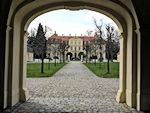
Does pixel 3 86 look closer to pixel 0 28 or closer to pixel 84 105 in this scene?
pixel 0 28

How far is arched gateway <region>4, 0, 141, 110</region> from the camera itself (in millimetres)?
6246

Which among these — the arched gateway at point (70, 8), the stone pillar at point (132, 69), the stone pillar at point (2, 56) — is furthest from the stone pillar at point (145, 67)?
the stone pillar at point (2, 56)

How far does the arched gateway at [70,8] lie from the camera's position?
625cm

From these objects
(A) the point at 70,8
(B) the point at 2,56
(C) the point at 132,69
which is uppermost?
(A) the point at 70,8

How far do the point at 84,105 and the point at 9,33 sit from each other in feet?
11.4

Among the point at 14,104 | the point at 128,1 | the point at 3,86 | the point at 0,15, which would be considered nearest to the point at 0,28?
the point at 0,15

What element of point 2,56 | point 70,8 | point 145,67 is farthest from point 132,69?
point 2,56

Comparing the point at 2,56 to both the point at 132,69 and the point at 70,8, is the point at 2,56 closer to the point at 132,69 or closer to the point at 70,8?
the point at 70,8

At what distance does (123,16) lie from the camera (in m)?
7.12

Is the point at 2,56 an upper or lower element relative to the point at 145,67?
upper

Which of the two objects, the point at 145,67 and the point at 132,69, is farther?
the point at 132,69

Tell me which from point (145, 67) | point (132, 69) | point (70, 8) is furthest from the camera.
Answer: point (70, 8)

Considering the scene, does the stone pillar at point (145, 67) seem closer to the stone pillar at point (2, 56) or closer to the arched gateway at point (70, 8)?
the arched gateway at point (70, 8)

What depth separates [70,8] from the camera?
7.43 metres
